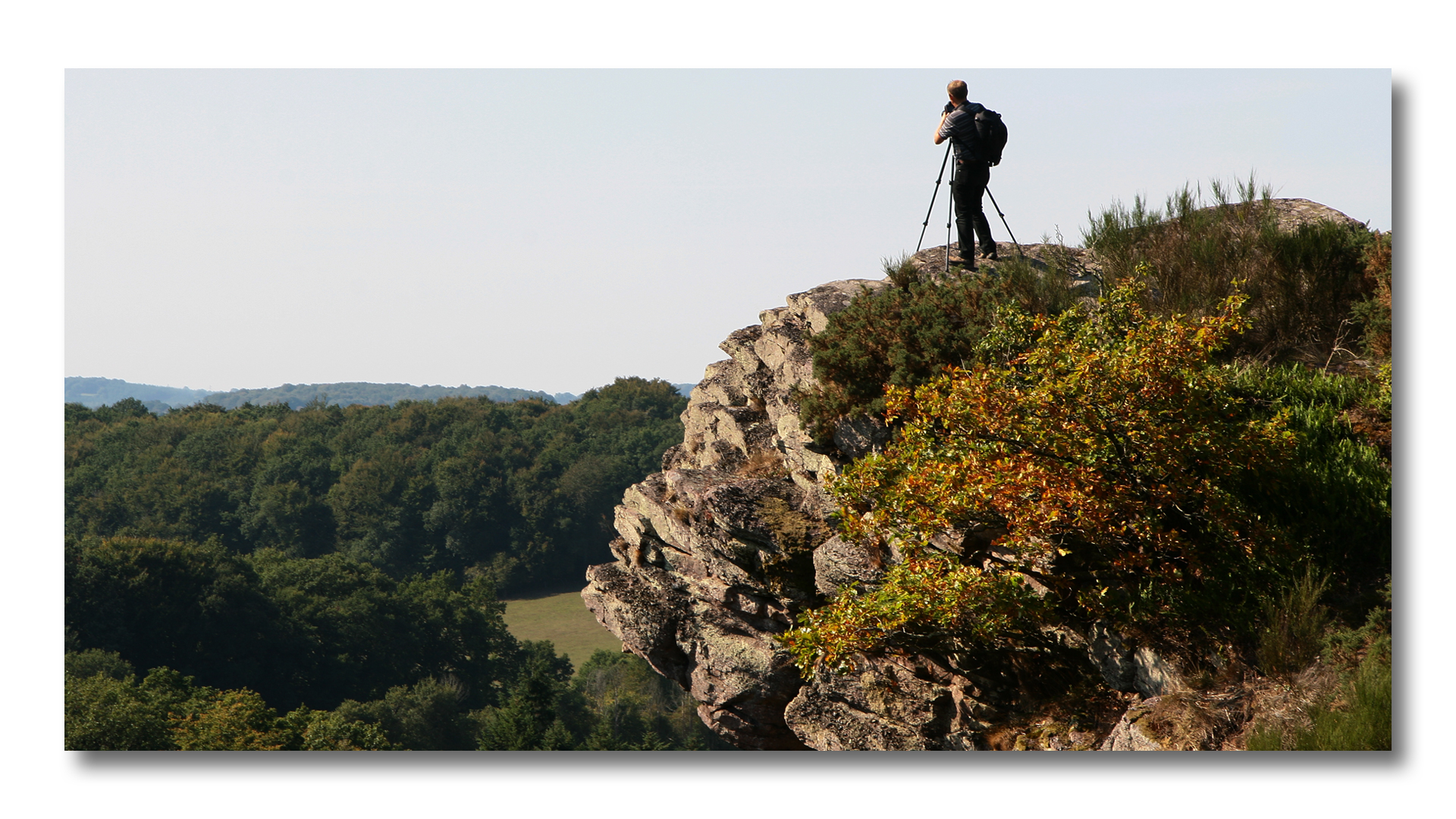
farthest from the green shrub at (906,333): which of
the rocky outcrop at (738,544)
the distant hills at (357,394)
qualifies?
the distant hills at (357,394)

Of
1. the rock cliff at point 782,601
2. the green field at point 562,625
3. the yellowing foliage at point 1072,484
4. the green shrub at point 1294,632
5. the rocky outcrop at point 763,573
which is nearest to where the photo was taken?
the yellowing foliage at point 1072,484

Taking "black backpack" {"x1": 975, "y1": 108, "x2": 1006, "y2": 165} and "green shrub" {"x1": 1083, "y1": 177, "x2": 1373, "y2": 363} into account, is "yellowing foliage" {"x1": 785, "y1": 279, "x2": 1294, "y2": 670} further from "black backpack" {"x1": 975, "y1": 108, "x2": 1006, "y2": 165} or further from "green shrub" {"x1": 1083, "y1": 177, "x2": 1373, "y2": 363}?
"black backpack" {"x1": 975, "y1": 108, "x2": 1006, "y2": 165}

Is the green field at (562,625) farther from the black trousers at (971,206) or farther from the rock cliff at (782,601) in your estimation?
the black trousers at (971,206)

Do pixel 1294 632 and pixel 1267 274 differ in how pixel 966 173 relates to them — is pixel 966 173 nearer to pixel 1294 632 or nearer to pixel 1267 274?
pixel 1267 274

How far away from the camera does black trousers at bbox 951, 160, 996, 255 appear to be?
11.1 metres

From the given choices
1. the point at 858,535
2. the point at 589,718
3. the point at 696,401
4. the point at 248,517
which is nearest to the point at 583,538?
the point at 248,517

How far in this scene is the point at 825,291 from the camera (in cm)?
1220

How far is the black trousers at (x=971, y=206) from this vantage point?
11070 millimetres

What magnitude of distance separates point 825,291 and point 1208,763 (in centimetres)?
682

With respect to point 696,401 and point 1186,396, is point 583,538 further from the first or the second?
point 1186,396

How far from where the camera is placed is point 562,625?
2697 inches

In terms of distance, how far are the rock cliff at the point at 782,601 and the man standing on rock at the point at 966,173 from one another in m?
0.52

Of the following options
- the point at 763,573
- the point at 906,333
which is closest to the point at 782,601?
the point at 763,573

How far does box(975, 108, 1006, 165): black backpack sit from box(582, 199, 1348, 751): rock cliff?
133 centimetres
